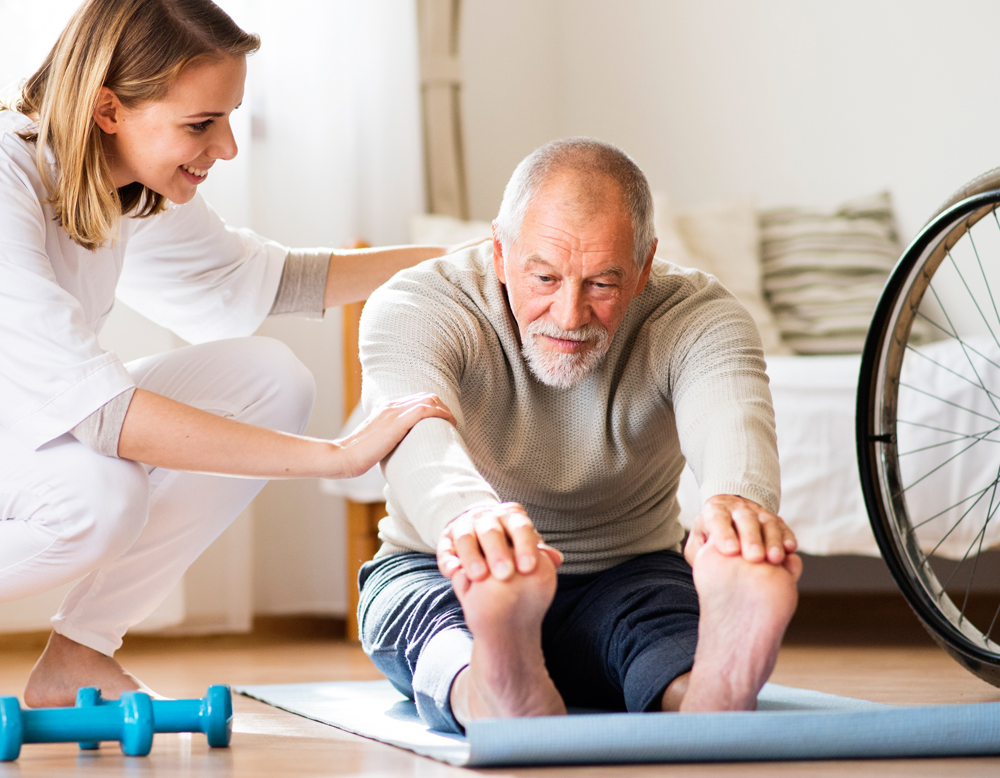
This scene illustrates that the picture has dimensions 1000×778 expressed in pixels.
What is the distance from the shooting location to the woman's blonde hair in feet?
4.04

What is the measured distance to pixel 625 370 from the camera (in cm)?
135

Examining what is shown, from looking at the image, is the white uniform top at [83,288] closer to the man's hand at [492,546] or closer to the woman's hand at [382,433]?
the woman's hand at [382,433]

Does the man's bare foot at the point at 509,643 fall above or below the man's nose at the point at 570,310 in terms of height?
below

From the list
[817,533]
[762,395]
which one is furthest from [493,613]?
[817,533]

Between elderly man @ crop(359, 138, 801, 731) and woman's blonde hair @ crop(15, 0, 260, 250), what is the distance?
0.34 metres

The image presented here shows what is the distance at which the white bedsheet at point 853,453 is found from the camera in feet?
6.37

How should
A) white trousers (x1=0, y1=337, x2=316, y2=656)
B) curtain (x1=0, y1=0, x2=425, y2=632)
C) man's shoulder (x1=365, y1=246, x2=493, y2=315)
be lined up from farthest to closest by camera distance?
curtain (x1=0, y1=0, x2=425, y2=632) → man's shoulder (x1=365, y1=246, x2=493, y2=315) → white trousers (x1=0, y1=337, x2=316, y2=656)

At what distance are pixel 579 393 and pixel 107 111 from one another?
2.08ft

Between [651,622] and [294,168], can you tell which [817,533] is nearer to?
A: [651,622]

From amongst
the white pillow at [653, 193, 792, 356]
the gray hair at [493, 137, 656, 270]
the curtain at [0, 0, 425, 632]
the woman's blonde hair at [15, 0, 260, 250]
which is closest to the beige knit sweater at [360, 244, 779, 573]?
the gray hair at [493, 137, 656, 270]

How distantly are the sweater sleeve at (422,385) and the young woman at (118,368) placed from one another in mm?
40

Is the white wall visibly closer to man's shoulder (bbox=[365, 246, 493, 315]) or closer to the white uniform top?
the white uniform top

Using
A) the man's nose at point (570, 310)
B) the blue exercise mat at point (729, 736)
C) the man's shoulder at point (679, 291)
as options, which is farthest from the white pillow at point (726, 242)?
the blue exercise mat at point (729, 736)

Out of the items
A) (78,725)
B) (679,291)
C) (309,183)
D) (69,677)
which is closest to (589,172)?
(679,291)
